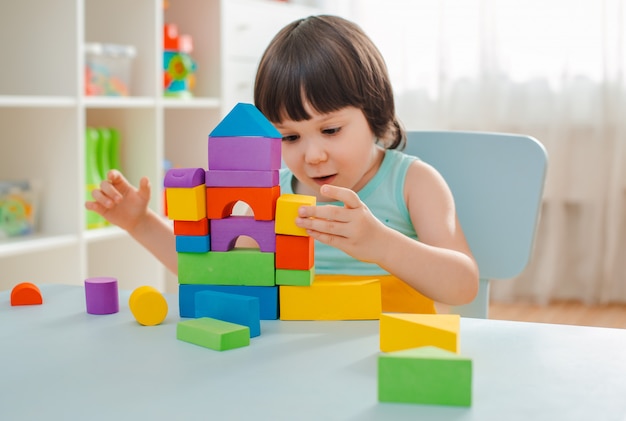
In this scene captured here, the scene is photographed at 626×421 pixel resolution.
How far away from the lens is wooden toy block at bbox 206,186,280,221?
2.64ft

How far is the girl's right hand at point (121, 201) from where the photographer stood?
1.04m

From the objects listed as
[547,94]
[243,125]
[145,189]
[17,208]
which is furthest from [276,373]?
[547,94]

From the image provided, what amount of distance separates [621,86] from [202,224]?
2267 millimetres

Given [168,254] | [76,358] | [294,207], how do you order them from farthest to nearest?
[168,254]
[294,207]
[76,358]

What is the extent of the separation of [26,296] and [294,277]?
0.98 feet

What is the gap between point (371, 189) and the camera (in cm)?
124

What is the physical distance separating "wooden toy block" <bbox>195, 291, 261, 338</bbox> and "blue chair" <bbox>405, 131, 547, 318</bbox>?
1.81 feet

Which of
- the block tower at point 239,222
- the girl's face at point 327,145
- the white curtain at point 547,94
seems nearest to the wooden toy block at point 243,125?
the block tower at point 239,222

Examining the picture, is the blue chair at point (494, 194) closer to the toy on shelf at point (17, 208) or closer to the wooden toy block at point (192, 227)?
the wooden toy block at point (192, 227)

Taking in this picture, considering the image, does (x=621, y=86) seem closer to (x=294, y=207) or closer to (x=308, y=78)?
(x=308, y=78)

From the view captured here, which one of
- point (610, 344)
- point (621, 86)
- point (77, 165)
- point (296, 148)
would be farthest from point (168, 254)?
point (621, 86)

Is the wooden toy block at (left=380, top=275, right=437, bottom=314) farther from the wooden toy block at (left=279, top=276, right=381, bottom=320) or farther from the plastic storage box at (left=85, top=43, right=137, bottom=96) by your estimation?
the plastic storage box at (left=85, top=43, right=137, bottom=96)

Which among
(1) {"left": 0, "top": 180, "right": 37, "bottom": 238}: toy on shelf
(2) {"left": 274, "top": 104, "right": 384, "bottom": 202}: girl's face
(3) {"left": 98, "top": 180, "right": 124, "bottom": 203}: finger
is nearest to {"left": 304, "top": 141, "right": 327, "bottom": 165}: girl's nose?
(2) {"left": 274, "top": 104, "right": 384, "bottom": 202}: girl's face

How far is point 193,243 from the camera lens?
2.66ft
